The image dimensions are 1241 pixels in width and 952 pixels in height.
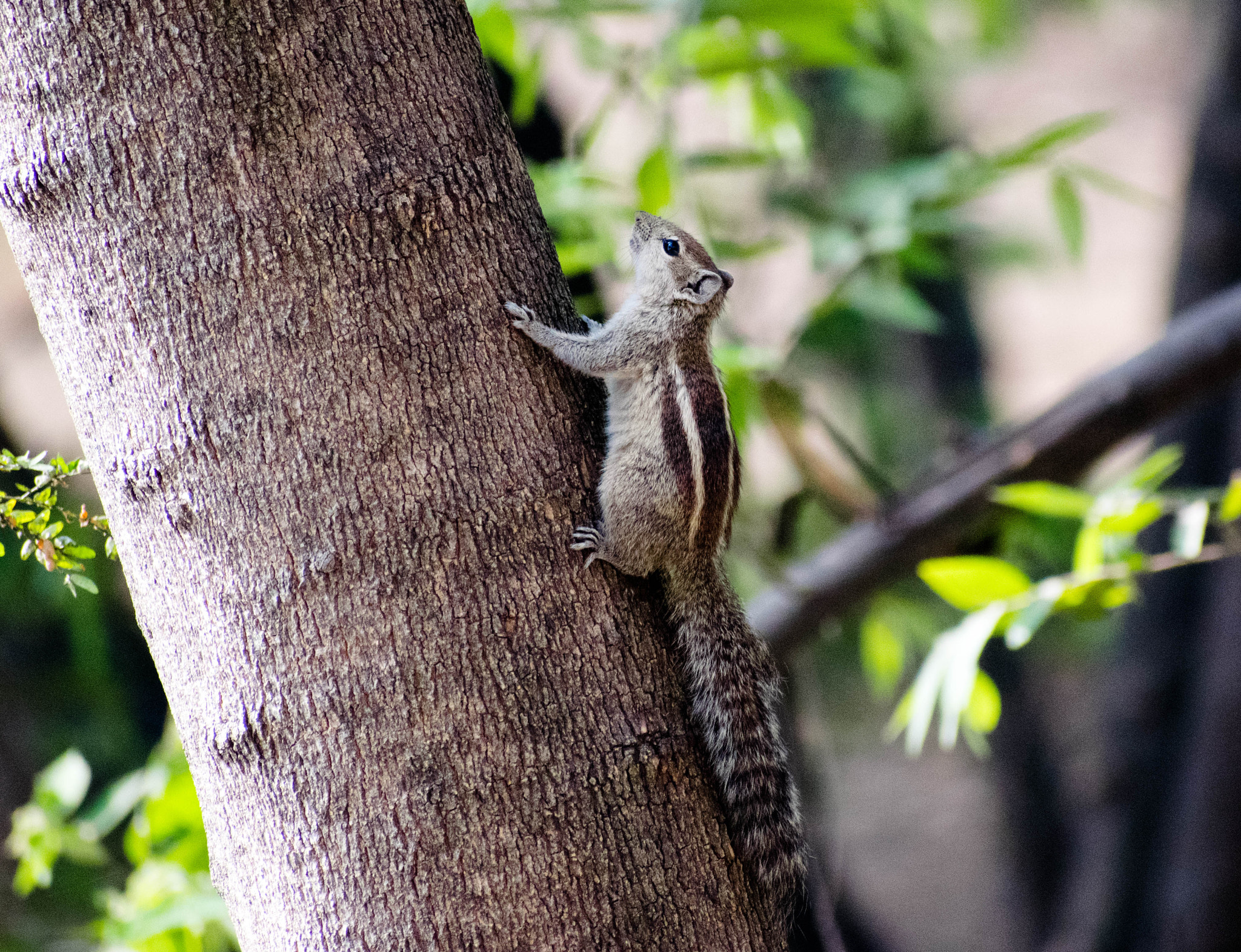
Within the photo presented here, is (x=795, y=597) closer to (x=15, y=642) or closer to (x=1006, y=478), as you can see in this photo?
(x=1006, y=478)

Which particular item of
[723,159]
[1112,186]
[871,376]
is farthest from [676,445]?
[871,376]

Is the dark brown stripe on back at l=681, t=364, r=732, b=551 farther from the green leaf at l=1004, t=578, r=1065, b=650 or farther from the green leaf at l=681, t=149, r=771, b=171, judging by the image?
the green leaf at l=681, t=149, r=771, b=171

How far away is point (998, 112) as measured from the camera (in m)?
9.32

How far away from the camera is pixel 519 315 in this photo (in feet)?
4.55

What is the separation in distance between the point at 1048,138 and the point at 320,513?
6.64ft

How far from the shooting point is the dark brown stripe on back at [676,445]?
1834mm

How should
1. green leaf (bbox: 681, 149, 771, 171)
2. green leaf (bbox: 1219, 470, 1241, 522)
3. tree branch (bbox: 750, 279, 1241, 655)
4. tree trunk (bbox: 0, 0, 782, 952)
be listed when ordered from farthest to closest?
tree branch (bbox: 750, 279, 1241, 655) < green leaf (bbox: 681, 149, 771, 171) < green leaf (bbox: 1219, 470, 1241, 522) < tree trunk (bbox: 0, 0, 782, 952)

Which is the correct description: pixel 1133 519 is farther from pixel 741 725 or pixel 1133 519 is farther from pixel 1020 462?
pixel 1020 462

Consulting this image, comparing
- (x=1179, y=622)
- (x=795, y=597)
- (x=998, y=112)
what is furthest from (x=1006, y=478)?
(x=998, y=112)

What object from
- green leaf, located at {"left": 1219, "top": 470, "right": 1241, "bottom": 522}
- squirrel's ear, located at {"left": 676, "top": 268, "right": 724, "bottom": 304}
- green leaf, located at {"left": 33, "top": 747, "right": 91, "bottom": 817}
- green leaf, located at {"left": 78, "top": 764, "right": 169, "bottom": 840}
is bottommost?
green leaf, located at {"left": 78, "top": 764, "right": 169, "bottom": 840}

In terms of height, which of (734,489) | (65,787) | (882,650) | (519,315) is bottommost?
(882,650)

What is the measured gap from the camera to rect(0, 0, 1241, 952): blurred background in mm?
2738

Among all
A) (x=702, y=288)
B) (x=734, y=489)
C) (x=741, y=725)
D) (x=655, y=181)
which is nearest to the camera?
(x=741, y=725)

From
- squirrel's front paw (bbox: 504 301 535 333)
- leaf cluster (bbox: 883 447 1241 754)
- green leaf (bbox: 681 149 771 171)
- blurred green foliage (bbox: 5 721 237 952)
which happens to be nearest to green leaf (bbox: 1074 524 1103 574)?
leaf cluster (bbox: 883 447 1241 754)
